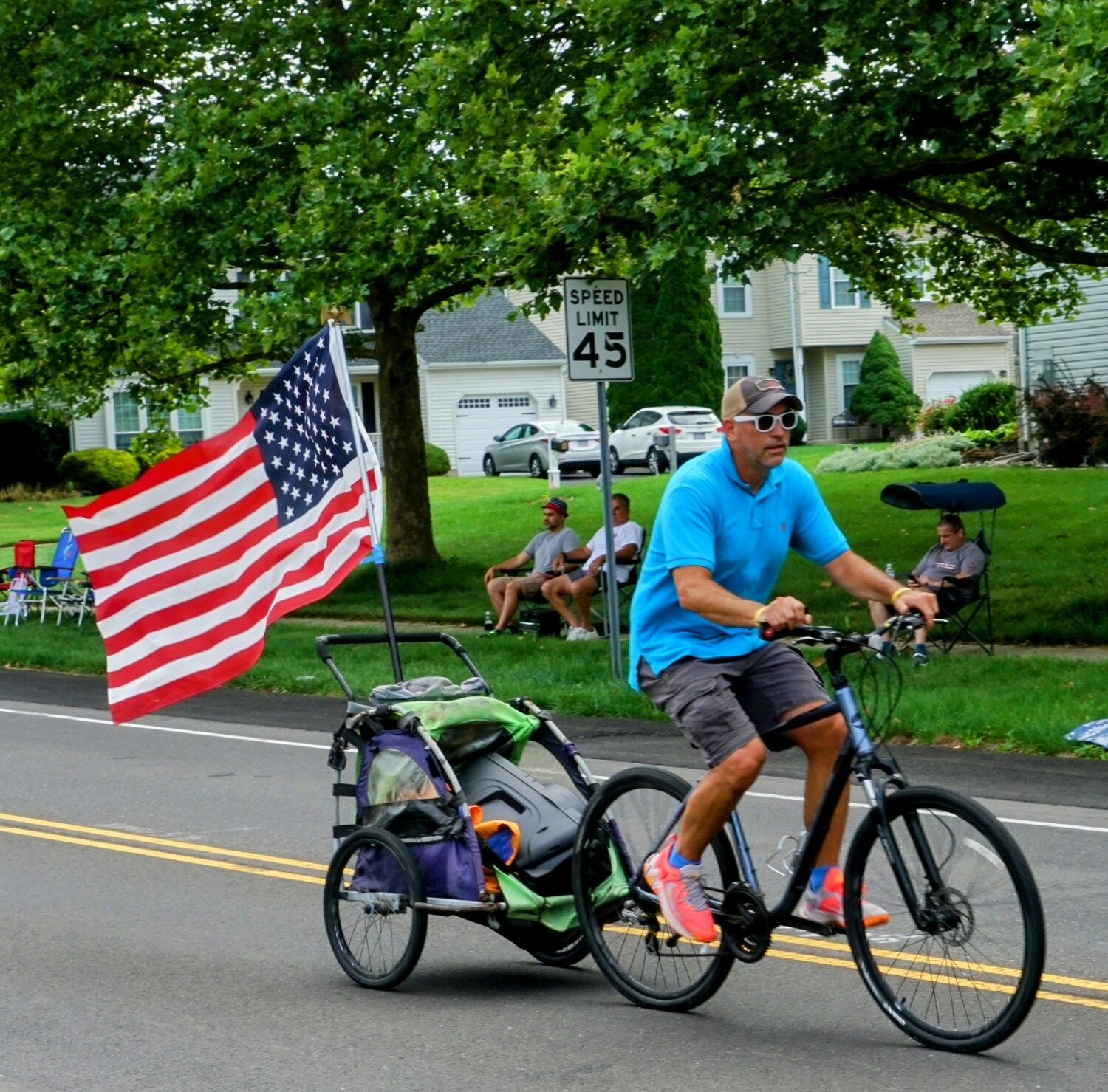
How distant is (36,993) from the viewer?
6543 mm

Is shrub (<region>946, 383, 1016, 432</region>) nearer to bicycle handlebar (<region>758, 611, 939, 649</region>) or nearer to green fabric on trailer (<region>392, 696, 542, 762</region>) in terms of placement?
green fabric on trailer (<region>392, 696, 542, 762</region>)

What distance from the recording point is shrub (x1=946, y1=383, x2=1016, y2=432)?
4066 cm

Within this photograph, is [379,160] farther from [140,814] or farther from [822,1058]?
[822,1058]

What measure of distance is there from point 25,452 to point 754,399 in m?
43.7

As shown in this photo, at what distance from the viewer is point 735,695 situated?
582 cm

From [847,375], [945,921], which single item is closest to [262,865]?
[945,921]

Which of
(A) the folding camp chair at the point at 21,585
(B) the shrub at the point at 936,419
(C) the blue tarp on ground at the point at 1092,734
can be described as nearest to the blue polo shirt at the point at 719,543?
(C) the blue tarp on ground at the point at 1092,734

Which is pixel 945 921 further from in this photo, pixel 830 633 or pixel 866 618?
pixel 866 618

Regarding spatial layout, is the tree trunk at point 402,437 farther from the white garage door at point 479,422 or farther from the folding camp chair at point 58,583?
the white garage door at point 479,422

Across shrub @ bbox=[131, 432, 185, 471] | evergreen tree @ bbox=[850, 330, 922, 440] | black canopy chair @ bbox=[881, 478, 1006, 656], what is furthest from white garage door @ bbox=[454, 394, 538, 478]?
black canopy chair @ bbox=[881, 478, 1006, 656]

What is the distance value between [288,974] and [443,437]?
165ft

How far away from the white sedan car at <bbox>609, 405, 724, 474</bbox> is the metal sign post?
29.6 meters

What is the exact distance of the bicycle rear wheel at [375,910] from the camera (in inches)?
250

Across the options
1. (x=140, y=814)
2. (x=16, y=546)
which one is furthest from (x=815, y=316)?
(x=140, y=814)
